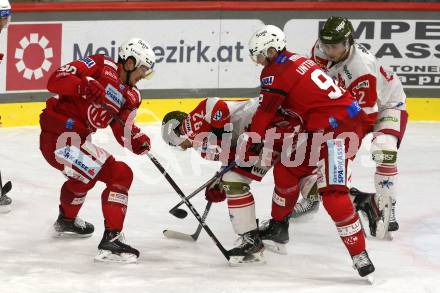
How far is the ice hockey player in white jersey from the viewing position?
6.42 m

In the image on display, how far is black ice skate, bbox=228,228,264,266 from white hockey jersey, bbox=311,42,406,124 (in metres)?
1.12

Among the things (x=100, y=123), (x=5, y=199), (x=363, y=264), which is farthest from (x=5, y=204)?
(x=363, y=264)

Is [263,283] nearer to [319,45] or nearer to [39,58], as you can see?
[319,45]

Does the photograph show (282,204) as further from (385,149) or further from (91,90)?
(91,90)

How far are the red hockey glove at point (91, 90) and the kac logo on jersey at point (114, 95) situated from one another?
19 cm

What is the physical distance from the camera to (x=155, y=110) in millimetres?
9062

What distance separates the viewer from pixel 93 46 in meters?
8.77

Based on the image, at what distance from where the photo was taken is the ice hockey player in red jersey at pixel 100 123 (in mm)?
5781

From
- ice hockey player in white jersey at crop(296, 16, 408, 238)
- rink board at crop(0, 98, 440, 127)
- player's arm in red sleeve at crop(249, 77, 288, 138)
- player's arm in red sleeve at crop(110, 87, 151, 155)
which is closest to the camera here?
player's arm in red sleeve at crop(249, 77, 288, 138)

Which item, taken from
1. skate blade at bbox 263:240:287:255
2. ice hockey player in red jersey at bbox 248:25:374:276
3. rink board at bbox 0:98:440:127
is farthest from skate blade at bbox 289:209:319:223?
rink board at bbox 0:98:440:127

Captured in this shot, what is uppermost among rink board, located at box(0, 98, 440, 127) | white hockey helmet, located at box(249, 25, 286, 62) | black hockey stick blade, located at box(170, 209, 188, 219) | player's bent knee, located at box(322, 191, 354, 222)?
white hockey helmet, located at box(249, 25, 286, 62)

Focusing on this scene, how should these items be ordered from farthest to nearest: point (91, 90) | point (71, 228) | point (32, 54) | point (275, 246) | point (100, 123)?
point (32, 54) → point (71, 228) → point (275, 246) → point (100, 123) → point (91, 90)

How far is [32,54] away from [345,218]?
3.89 m

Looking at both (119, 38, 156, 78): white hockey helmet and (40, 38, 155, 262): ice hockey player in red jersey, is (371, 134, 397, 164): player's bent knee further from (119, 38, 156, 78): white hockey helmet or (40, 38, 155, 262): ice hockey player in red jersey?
(119, 38, 156, 78): white hockey helmet
